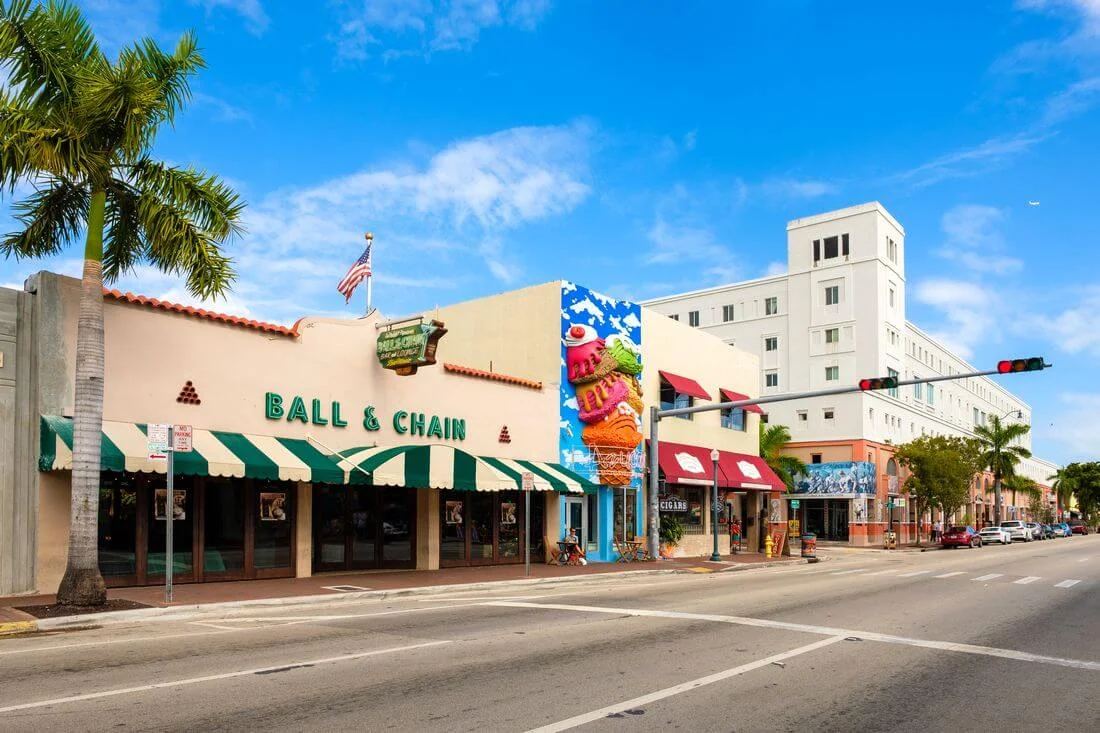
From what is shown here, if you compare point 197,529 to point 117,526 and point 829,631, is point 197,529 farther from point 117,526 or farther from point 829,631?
point 829,631

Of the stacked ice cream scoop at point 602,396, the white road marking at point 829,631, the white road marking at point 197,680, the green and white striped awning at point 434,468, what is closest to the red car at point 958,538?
the stacked ice cream scoop at point 602,396

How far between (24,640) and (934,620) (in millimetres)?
13165

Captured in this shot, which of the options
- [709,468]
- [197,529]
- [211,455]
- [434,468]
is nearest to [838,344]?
[709,468]

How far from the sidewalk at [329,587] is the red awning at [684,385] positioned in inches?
280

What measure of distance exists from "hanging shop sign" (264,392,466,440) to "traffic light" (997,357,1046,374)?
1392 centimetres

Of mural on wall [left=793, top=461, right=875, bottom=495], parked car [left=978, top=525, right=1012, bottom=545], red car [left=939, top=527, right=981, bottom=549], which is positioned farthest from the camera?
parked car [left=978, top=525, right=1012, bottom=545]

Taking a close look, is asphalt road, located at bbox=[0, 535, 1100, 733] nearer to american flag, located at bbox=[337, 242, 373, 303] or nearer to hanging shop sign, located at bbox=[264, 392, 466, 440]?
hanging shop sign, located at bbox=[264, 392, 466, 440]

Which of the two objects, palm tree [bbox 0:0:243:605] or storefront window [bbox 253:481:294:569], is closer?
palm tree [bbox 0:0:243:605]

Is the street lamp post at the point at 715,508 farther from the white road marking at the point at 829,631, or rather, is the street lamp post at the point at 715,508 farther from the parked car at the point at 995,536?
the parked car at the point at 995,536

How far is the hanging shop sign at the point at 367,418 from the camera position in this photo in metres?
20.8

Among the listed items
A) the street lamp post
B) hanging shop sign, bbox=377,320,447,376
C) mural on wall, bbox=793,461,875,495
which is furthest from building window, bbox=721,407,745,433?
mural on wall, bbox=793,461,875,495

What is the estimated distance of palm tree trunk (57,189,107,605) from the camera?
14.5 metres

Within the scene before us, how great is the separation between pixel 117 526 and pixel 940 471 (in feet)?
171

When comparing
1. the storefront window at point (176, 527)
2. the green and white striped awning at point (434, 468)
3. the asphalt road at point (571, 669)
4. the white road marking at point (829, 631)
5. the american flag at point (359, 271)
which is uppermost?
the american flag at point (359, 271)
